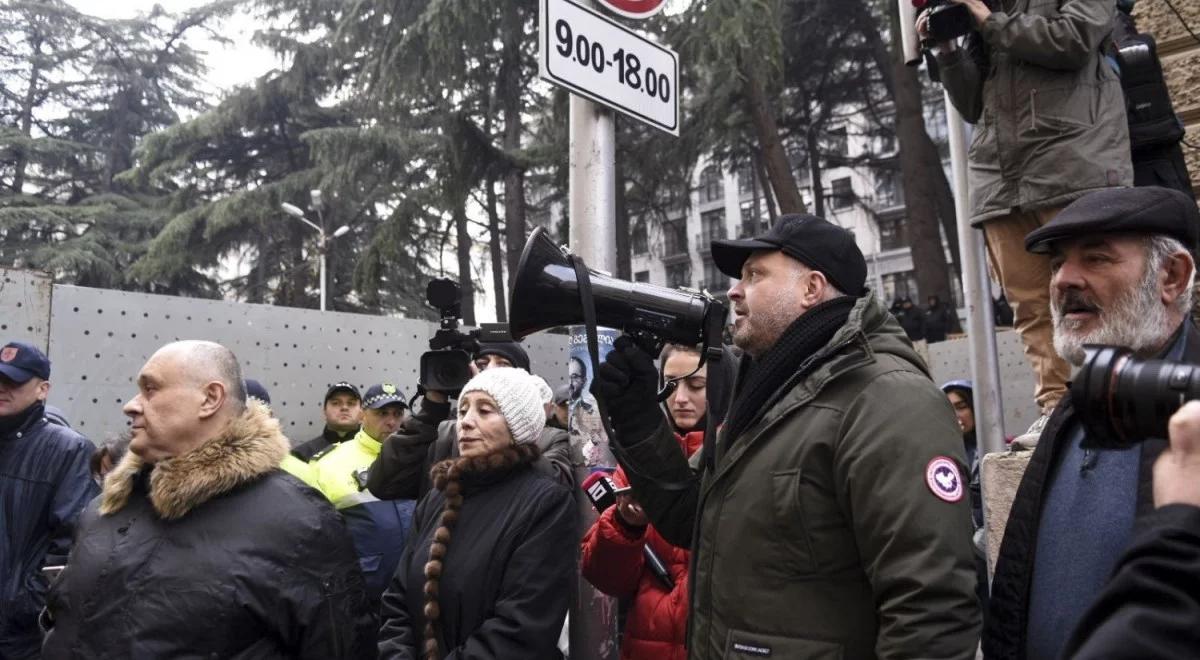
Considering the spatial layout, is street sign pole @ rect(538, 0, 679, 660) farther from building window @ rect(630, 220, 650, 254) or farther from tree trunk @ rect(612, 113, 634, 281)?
building window @ rect(630, 220, 650, 254)

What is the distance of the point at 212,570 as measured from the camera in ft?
8.70

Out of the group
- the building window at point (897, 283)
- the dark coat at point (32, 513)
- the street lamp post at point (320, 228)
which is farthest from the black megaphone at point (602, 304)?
the building window at point (897, 283)

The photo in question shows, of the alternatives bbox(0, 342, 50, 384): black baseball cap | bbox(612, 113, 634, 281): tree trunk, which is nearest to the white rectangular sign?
bbox(0, 342, 50, 384): black baseball cap

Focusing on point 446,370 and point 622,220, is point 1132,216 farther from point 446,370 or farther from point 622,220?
point 622,220

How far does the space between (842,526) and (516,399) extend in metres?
1.59

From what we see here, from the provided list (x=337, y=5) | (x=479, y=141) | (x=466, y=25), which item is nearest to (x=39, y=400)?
(x=466, y=25)

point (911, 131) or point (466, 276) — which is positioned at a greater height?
point (911, 131)

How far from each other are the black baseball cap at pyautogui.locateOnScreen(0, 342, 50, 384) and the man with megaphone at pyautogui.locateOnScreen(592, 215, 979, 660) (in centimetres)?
311

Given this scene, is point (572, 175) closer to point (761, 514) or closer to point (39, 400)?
point (761, 514)

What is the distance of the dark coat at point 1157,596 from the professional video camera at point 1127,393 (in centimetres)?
10

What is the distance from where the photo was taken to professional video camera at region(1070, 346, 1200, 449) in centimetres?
112

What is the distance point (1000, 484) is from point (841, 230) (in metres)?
1.13

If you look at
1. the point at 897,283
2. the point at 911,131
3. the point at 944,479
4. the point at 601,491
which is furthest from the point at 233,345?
the point at 897,283

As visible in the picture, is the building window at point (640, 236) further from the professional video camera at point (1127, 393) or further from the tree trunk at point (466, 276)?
the professional video camera at point (1127, 393)
